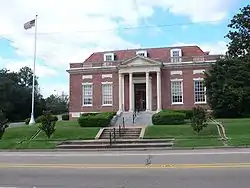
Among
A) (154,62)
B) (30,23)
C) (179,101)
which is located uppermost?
(30,23)

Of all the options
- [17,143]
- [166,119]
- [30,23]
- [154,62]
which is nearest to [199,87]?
[154,62]

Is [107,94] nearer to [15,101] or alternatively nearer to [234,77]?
[234,77]

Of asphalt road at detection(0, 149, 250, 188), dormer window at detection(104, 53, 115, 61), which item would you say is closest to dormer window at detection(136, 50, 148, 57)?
dormer window at detection(104, 53, 115, 61)

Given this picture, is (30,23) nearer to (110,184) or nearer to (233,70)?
(233,70)

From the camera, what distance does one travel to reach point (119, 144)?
2752 centimetres

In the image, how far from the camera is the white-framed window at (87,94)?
5550 centimetres

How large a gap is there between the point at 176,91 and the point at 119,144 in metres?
26.7

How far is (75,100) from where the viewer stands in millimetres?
55875

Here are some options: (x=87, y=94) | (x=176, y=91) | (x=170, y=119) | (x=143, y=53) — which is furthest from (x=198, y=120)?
(x=143, y=53)

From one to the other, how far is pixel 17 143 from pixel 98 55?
108 feet

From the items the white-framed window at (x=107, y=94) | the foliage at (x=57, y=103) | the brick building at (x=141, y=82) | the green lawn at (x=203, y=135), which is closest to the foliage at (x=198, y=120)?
the green lawn at (x=203, y=135)

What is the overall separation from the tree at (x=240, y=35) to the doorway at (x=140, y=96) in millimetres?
12660

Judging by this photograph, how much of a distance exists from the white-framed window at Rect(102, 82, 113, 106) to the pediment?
12.6 ft

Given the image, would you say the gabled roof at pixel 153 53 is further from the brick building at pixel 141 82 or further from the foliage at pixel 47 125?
the foliage at pixel 47 125
